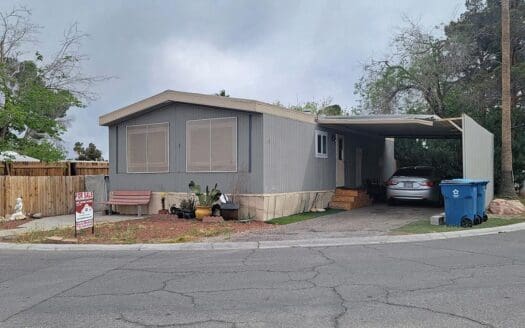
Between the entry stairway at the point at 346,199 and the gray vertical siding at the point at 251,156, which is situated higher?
the gray vertical siding at the point at 251,156

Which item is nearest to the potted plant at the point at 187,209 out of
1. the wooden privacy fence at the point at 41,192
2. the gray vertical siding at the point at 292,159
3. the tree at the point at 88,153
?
the gray vertical siding at the point at 292,159

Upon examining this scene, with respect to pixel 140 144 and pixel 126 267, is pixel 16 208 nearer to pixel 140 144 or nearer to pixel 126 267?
pixel 140 144

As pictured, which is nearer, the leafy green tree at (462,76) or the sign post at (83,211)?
the sign post at (83,211)

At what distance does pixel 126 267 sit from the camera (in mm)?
8586

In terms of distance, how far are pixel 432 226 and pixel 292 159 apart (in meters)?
4.81

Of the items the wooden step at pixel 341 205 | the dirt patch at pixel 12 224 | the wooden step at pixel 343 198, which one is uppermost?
the wooden step at pixel 343 198

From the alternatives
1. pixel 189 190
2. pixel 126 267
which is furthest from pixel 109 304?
pixel 189 190

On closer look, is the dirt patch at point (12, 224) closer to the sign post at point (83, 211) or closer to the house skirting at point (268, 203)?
the house skirting at point (268, 203)

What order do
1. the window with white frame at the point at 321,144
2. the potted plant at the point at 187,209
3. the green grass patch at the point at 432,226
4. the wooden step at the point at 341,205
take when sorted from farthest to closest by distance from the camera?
the wooden step at the point at 341,205, the window with white frame at the point at 321,144, the potted plant at the point at 187,209, the green grass patch at the point at 432,226

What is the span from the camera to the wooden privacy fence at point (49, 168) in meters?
18.7

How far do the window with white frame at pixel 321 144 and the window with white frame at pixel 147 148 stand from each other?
16.8 ft

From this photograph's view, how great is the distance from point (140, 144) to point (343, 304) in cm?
1281

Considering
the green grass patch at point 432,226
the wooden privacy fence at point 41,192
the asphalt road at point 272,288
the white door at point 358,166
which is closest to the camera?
the asphalt road at point 272,288

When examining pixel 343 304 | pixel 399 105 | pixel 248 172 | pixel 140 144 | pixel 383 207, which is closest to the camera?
pixel 343 304
